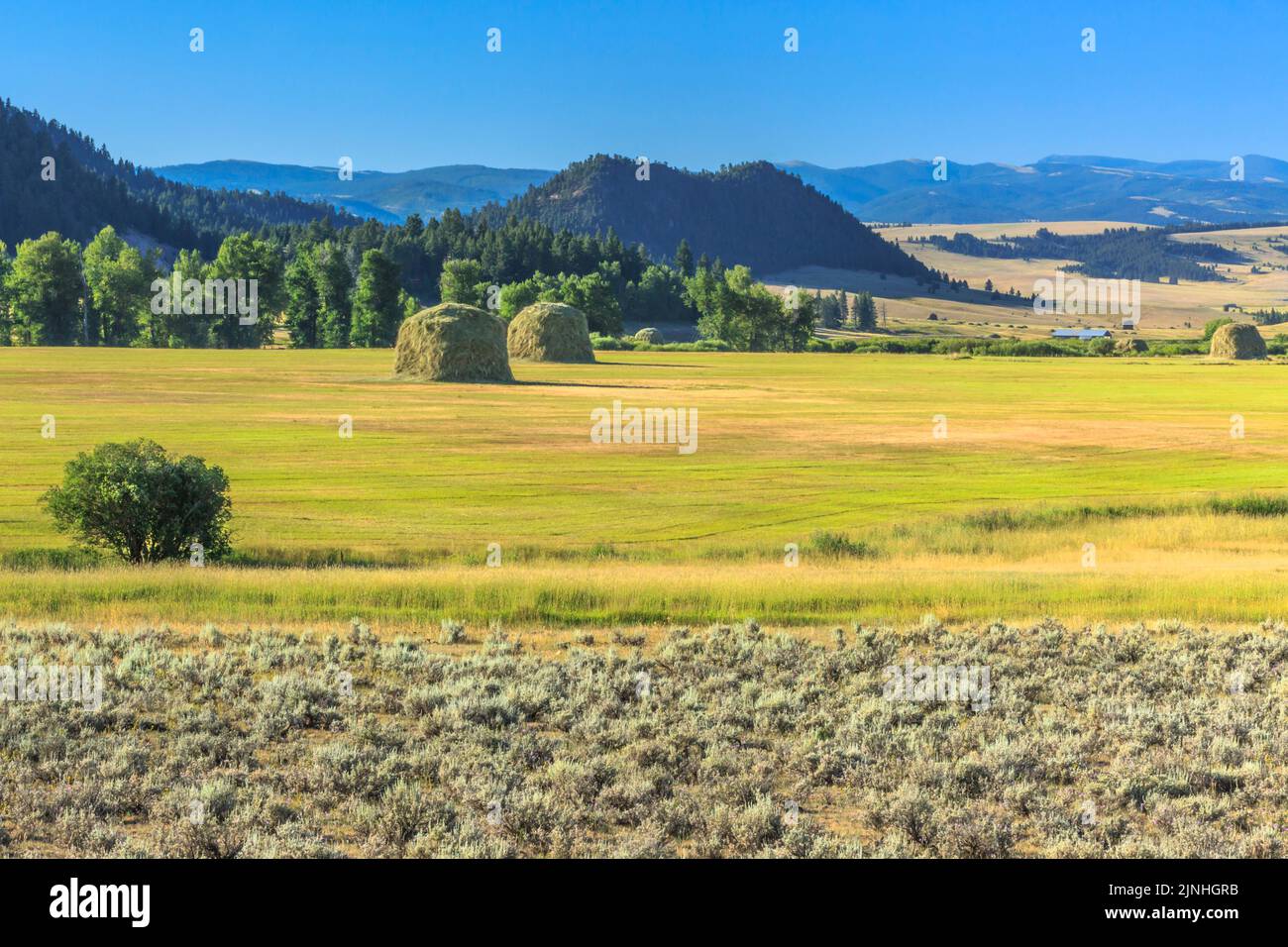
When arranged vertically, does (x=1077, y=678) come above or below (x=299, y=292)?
below

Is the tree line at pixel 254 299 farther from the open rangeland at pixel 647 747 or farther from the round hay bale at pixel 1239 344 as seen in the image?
the open rangeland at pixel 647 747

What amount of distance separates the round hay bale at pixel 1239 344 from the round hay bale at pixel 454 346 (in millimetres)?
81583

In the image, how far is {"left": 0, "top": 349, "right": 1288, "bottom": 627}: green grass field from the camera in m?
19.5

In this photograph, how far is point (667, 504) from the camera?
31.4 m

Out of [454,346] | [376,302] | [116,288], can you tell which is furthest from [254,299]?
[454,346]

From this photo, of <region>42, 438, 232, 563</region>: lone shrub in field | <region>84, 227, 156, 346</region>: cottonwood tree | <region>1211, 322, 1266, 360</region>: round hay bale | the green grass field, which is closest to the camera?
the green grass field

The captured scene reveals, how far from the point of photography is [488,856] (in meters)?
9.03

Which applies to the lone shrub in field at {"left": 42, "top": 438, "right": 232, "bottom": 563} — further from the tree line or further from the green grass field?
the tree line

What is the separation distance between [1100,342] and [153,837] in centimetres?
13873

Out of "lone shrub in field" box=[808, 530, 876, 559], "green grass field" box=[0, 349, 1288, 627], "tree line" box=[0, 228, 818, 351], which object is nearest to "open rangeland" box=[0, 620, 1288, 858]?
"green grass field" box=[0, 349, 1288, 627]

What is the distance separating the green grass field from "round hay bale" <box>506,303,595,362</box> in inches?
1027

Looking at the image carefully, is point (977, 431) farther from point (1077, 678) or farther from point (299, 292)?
point (299, 292)
